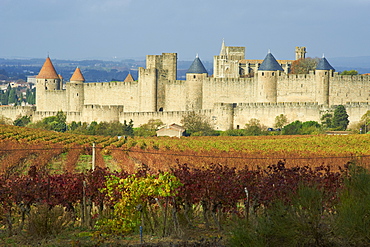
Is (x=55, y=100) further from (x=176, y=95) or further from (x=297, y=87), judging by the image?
(x=297, y=87)

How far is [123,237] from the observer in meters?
13.0

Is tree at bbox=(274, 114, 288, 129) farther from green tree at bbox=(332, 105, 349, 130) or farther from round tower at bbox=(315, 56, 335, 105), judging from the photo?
green tree at bbox=(332, 105, 349, 130)

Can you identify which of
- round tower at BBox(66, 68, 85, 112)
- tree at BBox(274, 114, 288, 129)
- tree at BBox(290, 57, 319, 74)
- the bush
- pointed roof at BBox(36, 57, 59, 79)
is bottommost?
the bush

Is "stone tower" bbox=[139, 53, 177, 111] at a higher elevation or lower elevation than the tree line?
higher

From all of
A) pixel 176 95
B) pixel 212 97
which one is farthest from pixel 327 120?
pixel 176 95

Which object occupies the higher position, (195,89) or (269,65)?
(269,65)

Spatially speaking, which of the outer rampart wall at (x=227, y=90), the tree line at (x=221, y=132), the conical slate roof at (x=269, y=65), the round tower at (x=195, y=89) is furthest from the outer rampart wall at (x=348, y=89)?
the round tower at (x=195, y=89)

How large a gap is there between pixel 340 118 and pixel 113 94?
1529 centimetres

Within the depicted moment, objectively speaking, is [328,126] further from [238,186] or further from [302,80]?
[238,186]

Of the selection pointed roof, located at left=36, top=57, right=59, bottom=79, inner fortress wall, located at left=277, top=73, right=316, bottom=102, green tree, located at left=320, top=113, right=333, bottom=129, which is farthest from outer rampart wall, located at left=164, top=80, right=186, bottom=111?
pointed roof, located at left=36, top=57, right=59, bottom=79

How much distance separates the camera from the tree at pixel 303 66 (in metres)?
51.5

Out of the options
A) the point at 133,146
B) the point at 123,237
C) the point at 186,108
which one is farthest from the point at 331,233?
the point at 186,108

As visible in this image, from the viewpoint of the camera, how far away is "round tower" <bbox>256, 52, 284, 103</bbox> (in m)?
42.3

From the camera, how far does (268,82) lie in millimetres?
42344
